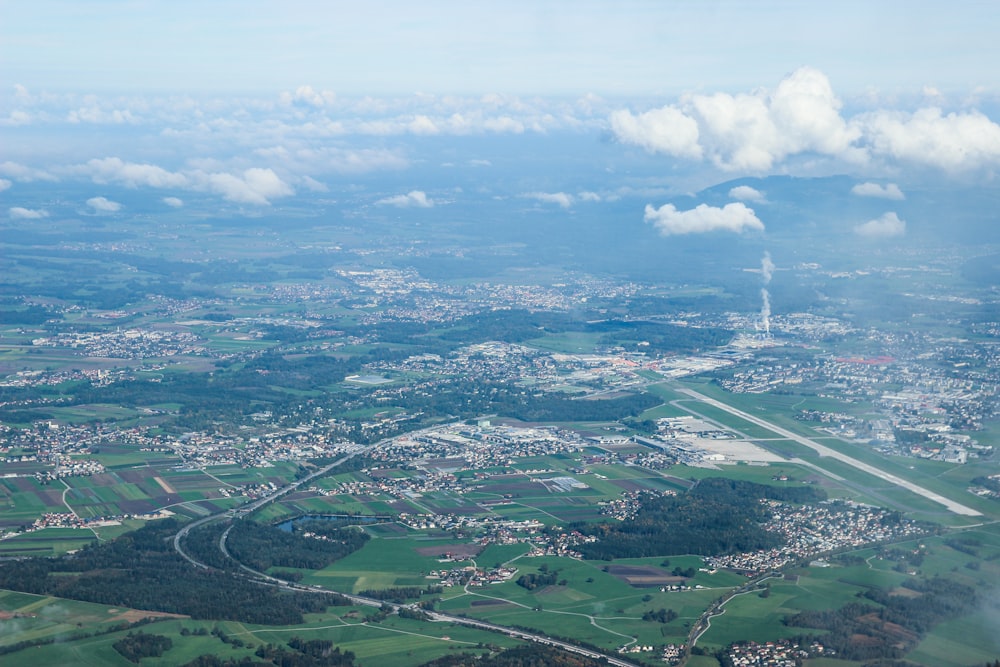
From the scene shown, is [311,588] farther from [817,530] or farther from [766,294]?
[766,294]

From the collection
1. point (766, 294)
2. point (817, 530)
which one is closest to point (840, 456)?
point (817, 530)

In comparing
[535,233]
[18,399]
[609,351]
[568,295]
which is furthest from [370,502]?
[535,233]

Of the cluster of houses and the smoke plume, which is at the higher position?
the smoke plume

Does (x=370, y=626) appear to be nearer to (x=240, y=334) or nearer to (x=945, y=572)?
(x=945, y=572)

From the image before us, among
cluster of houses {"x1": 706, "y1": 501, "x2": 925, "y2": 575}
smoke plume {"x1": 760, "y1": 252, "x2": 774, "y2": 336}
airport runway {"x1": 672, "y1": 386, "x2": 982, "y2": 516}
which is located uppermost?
smoke plume {"x1": 760, "y1": 252, "x2": 774, "y2": 336}

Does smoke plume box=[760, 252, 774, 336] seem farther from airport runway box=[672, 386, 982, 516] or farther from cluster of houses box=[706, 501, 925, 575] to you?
cluster of houses box=[706, 501, 925, 575]

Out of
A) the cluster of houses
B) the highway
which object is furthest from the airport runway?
the highway

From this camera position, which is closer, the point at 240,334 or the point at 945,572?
the point at 945,572

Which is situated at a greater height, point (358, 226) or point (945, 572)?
point (358, 226)

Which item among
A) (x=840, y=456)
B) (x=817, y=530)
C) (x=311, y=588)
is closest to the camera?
(x=311, y=588)

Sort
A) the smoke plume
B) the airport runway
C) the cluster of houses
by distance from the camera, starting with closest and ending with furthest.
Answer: the cluster of houses
the airport runway
the smoke plume

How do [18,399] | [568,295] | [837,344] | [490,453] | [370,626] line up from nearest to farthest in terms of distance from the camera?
[370,626]
[490,453]
[18,399]
[837,344]
[568,295]
